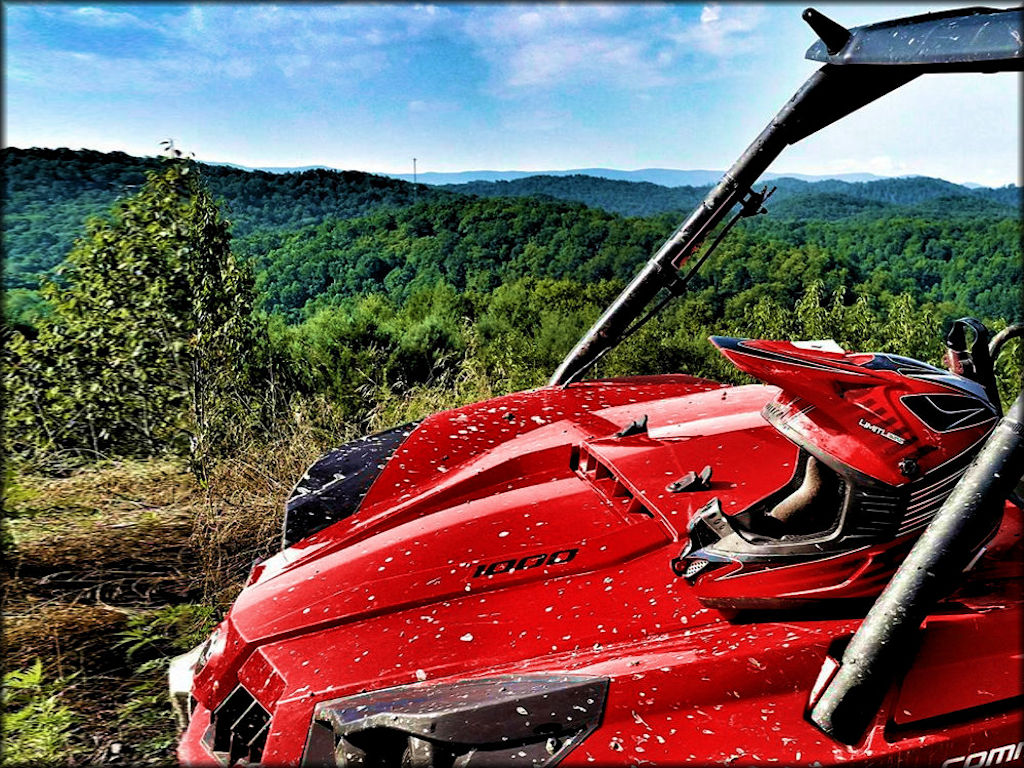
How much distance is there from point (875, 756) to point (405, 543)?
1183 millimetres

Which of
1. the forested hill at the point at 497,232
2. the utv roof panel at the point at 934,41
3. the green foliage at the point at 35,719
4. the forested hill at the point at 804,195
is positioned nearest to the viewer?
the utv roof panel at the point at 934,41

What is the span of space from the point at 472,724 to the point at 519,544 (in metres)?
0.61

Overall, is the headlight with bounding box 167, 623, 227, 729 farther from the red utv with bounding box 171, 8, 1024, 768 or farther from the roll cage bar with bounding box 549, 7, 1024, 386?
the roll cage bar with bounding box 549, 7, 1024, 386

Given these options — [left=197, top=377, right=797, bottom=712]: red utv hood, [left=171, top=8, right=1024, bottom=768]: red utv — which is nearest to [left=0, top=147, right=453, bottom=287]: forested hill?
[left=197, top=377, right=797, bottom=712]: red utv hood

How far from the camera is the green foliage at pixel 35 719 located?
274 cm

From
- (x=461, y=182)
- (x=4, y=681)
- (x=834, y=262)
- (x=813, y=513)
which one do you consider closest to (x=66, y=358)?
(x=4, y=681)

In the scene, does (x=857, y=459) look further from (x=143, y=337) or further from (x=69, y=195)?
(x=69, y=195)

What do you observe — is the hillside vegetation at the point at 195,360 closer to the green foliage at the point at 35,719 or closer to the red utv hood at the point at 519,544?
the green foliage at the point at 35,719

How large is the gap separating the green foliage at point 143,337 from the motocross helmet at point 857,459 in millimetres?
3366

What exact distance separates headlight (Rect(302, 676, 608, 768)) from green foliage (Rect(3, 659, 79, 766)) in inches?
58.7

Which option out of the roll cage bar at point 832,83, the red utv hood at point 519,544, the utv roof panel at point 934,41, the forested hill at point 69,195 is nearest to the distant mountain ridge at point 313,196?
the forested hill at point 69,195

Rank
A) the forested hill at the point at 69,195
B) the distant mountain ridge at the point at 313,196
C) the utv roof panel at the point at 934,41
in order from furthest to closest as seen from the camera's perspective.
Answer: the distant mountain ridge at the point at 313,196
the forested hill at the point at 69,195
the utv roof panel at the point at 934,41

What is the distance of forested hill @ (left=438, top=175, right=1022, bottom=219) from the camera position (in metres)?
10.8

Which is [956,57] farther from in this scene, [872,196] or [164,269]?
[872,196]
